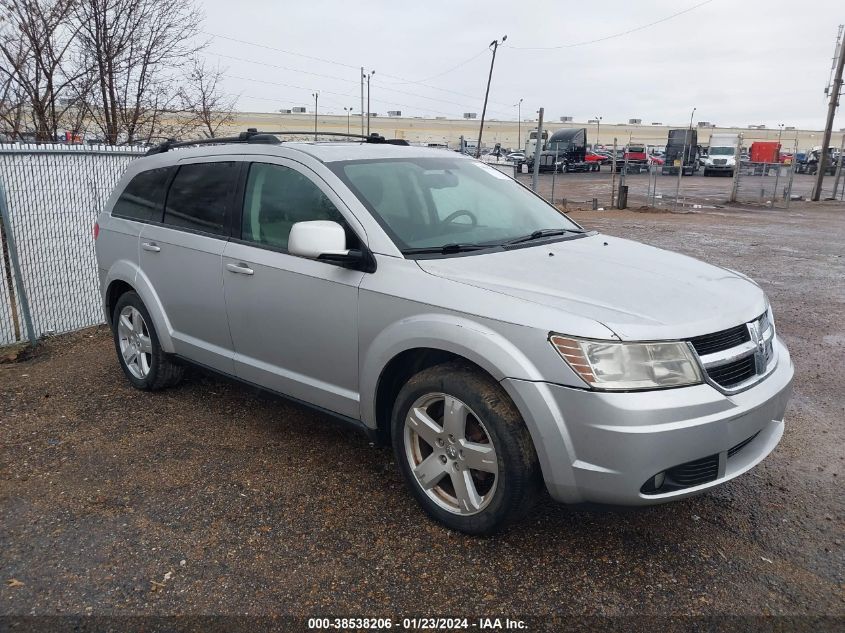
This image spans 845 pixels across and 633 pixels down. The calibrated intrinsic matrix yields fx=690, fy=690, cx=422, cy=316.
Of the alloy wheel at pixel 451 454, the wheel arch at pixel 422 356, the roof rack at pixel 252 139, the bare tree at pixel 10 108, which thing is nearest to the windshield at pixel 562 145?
the bare tree at pixel 10 108

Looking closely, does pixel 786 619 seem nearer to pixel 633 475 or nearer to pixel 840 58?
pixel 633 475

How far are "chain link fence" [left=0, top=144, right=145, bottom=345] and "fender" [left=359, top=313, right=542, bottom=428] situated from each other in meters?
4.27

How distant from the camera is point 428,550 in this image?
10.0 feet

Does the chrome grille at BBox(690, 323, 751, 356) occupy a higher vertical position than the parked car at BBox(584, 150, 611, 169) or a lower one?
higher

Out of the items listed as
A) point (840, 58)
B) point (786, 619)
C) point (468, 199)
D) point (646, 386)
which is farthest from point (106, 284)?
point (840, 58)

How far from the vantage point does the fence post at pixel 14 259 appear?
5.83m

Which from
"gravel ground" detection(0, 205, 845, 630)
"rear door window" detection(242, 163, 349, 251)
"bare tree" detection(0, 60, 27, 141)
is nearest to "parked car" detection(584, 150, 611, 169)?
"bare tree" detection(0, 60, 27, 141)

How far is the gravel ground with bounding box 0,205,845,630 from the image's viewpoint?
2736 millimetres

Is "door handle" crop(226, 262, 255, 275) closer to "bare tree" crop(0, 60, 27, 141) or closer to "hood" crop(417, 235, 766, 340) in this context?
"hood" crop(417, 235, 766, 340)

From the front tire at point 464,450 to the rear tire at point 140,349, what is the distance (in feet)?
7.56

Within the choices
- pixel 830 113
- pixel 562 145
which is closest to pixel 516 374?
pixel 830 113

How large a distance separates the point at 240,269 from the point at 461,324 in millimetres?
1613

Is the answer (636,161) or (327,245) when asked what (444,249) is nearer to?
(327,245)

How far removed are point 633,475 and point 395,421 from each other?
1140 mm
